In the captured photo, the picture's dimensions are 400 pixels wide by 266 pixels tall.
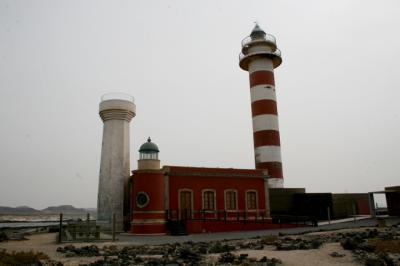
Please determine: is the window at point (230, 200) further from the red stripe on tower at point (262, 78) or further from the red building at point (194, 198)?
the red stripe on tower at point (262, 78)

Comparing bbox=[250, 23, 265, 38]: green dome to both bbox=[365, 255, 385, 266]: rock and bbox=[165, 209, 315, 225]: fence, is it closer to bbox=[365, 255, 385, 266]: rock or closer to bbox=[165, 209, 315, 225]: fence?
bbox=[165, 209, 315, 225]: fence

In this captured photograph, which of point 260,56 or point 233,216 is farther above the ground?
point 260,56

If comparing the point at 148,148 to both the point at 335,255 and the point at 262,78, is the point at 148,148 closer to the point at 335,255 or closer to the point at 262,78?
the point at 262,78

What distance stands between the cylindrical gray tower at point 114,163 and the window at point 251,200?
868 centimetres

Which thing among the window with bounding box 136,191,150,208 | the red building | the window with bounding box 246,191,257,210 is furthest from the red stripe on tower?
the window with bounding box 136,191,150,208

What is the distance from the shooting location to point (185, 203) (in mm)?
23078

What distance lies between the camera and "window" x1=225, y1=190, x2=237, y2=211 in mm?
24375

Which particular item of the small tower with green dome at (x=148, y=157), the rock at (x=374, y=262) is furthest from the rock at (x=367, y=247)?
the small tower with green dome at (x=148, y=157)

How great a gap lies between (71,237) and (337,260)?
13183 mm

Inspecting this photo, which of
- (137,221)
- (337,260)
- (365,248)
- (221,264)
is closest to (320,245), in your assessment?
(365,248)

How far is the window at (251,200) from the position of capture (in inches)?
988

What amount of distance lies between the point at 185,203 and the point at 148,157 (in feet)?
13.0

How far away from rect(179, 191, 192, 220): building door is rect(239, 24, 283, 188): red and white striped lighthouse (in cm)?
744

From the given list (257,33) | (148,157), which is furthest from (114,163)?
(257,33)
